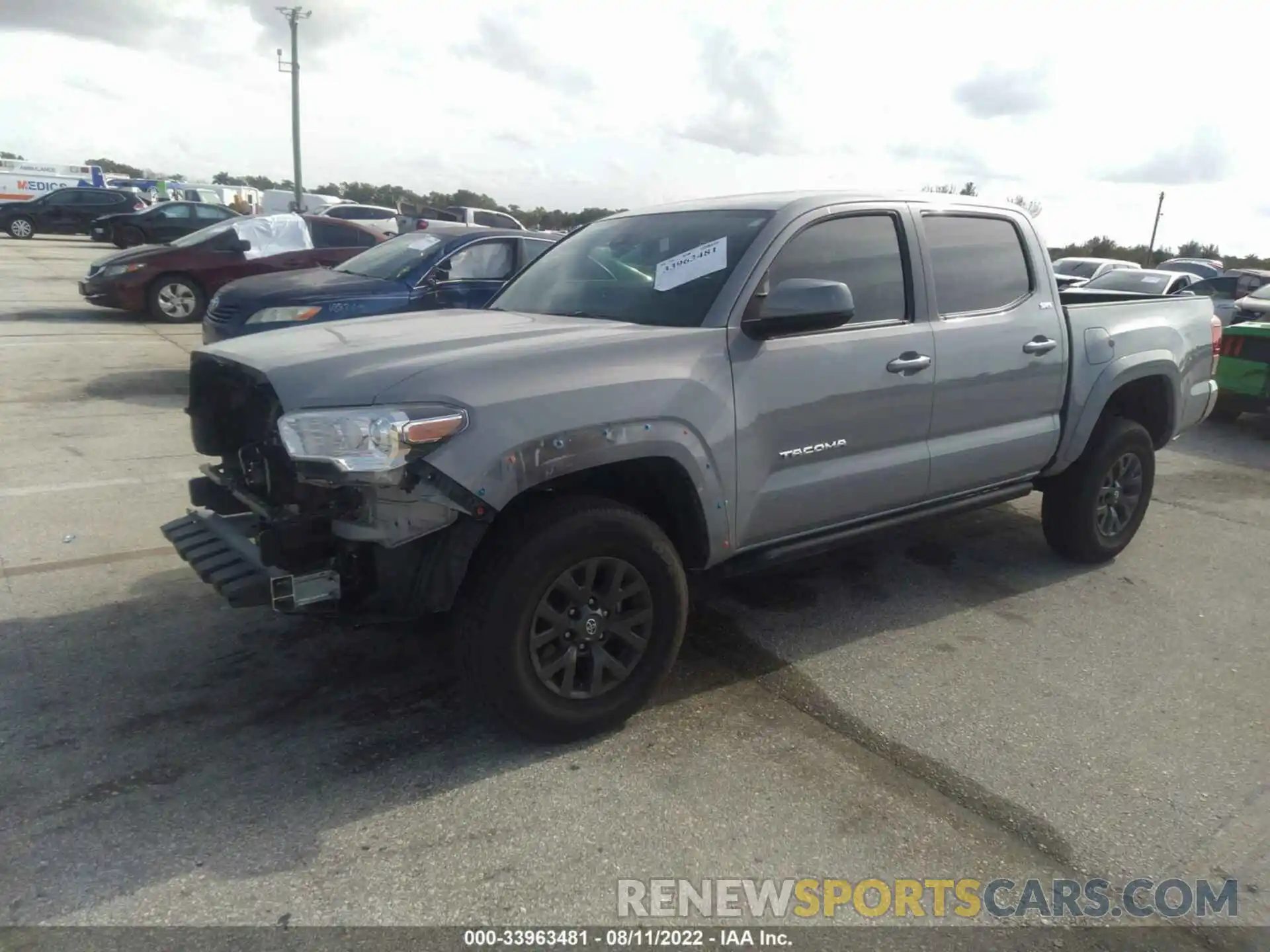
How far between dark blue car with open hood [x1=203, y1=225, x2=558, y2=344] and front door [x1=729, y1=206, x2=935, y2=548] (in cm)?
444

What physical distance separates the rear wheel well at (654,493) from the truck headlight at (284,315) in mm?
5506

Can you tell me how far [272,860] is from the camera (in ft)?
8.98

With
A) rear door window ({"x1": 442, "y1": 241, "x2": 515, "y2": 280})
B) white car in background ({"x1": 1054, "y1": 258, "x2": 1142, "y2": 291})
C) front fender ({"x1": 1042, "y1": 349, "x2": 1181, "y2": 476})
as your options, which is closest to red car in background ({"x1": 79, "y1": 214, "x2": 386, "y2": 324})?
rear door window ({"x1": 442, "y1": 241, "x2": 515, "y2": 280})

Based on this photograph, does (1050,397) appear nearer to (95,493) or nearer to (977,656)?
(977,656)

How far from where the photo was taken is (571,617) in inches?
130

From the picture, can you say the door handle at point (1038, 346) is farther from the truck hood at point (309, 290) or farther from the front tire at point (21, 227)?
the front tire at point (21, 227)

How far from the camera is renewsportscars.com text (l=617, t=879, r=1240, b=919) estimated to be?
8.66ft

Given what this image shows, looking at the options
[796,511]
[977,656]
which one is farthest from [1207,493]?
[796,511]

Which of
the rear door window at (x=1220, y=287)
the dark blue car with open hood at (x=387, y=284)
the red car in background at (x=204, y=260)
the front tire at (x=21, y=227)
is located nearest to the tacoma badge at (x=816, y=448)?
the dark blue car with open hood at (x=387, y=284)

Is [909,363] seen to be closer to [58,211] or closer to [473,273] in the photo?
[473,273]

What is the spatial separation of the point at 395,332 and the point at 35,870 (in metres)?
2.09

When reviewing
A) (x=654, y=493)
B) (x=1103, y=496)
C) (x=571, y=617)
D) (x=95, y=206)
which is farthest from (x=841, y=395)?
(x=95, y=206)

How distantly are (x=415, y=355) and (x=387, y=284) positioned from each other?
5.65 meters

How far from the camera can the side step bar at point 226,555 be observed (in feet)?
10.1
